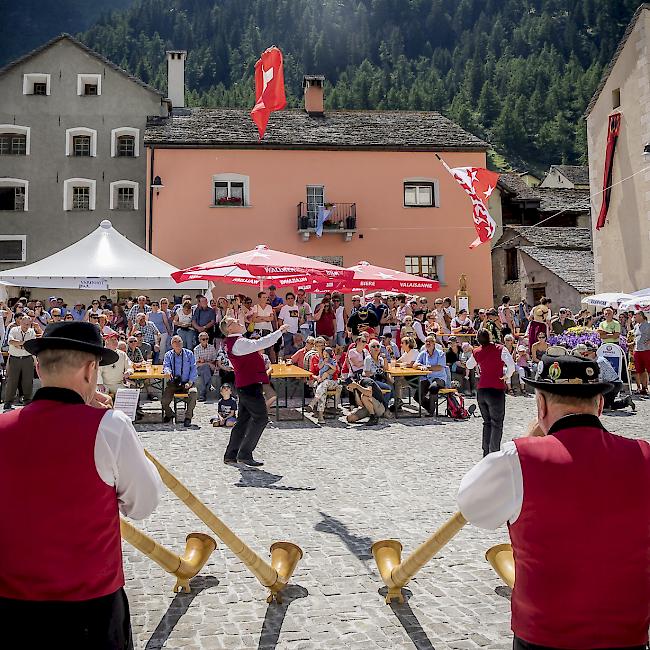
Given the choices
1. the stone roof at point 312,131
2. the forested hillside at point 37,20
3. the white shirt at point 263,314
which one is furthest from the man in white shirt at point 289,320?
the forested hillside at point 37,20

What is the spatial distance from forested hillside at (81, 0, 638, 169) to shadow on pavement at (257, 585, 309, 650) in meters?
73.0

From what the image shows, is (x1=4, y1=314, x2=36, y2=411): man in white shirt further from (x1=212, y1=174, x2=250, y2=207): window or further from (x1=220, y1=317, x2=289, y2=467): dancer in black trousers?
(x1=212, y1=174, x2=250, y2=207): window

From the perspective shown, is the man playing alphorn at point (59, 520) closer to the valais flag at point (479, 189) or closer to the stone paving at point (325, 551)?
the stone paving at point (325, 551)

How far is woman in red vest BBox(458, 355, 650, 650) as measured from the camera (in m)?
2.31

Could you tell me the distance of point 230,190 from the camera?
27375 millimetres

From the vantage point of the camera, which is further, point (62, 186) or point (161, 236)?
point (62, 186)

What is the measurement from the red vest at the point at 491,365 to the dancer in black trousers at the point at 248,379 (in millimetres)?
2528

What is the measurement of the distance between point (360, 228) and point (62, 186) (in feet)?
41.7

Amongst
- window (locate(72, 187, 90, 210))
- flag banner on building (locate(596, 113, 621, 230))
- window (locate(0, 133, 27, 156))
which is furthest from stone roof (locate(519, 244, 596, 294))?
window (locate(0, 133, 27, 156))

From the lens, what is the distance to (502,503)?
2422 millimetres

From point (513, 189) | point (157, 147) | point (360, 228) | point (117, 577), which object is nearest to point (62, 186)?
point (157, 147)

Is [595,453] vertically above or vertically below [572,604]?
above

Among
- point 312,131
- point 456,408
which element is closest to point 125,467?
point 456,408

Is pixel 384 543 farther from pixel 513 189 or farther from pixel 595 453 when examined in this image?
pixel 513 189
